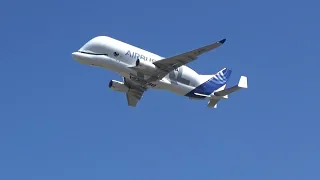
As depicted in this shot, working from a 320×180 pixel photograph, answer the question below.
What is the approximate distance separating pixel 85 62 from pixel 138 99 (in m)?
15.2

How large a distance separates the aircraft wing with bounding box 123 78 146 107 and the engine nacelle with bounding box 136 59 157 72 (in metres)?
10.9

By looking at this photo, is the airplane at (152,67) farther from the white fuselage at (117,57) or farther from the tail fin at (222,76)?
the tail fin at (222,76)

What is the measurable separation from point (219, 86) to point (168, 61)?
13231 mm

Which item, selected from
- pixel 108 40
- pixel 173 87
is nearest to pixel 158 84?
pixel 173 87

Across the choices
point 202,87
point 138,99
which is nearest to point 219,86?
point 202,87

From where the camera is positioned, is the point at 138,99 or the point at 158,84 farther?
the point at 138,99

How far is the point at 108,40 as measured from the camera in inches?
4451

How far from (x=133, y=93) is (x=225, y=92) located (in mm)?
15285

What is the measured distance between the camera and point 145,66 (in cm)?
11100

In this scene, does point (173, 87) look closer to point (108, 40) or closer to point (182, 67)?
point (182, 67)

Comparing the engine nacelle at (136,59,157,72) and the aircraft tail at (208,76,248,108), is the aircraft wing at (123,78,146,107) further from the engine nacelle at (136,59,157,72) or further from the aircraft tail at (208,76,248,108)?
the aircraft tail at (208,76,248,108)

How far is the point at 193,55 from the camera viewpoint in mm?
109562

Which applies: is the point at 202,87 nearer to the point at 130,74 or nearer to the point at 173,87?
the point at 173,87

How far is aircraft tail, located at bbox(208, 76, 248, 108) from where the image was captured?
116062 millimetres
